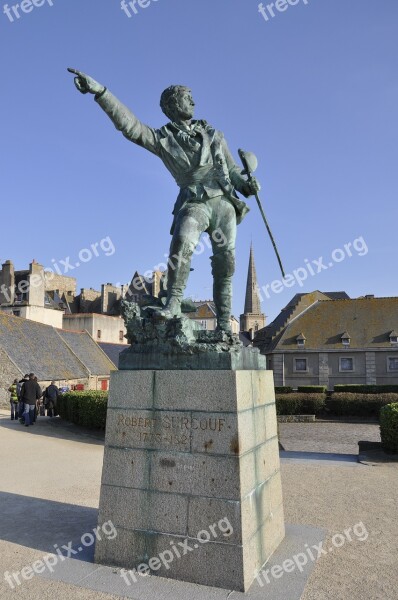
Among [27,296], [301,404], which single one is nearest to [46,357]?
[301,404]

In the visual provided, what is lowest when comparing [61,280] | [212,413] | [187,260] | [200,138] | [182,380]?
[212,413]

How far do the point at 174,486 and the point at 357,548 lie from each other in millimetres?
2451

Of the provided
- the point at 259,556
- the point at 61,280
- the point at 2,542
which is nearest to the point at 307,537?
the point at 259,556

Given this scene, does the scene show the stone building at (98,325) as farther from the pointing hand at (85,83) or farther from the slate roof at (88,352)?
the pointing hand at (85,83)

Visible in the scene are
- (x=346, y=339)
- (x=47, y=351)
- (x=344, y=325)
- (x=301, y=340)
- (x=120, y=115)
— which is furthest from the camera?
(x=344, y=325)

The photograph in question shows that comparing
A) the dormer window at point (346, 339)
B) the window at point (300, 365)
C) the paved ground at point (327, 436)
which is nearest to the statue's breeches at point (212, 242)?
the paved ground at point (327, 436)

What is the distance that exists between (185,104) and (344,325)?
115 feet

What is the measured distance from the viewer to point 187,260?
17.7 ft

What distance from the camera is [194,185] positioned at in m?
5.73

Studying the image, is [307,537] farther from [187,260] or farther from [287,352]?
[287,352]

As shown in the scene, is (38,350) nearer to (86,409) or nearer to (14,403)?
(14,403)

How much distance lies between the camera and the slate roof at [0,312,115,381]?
2444 cm

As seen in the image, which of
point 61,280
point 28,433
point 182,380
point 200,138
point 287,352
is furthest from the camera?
point 61,280

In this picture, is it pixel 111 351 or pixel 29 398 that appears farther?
pixel 111 351
